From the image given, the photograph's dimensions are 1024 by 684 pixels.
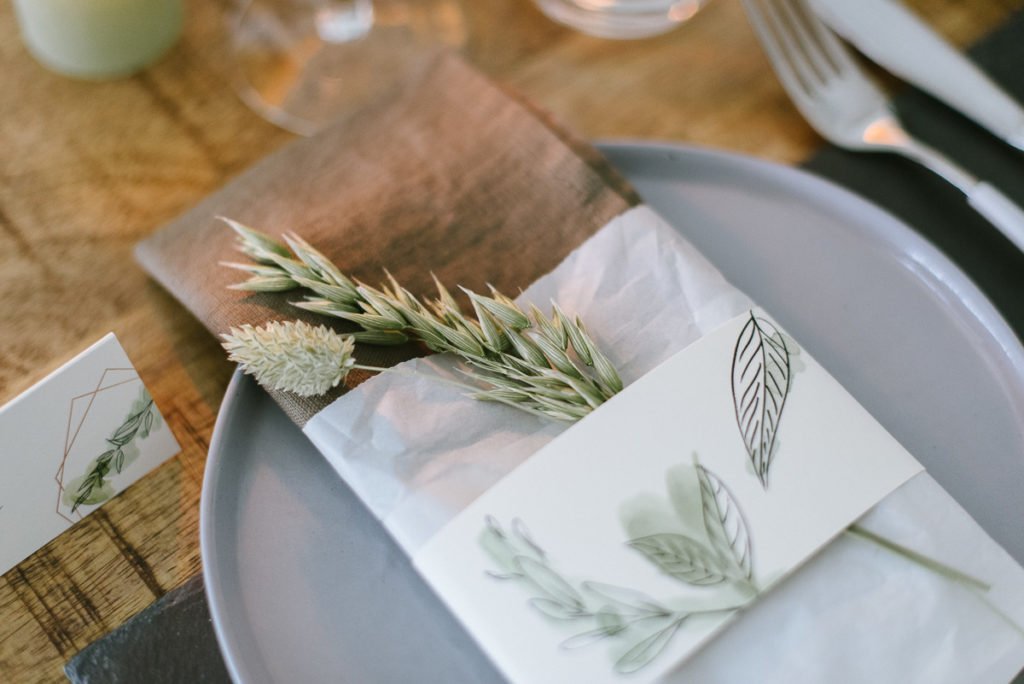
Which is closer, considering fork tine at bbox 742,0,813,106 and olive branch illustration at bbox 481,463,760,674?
olive branch illustration at bbox 481,463,760,674

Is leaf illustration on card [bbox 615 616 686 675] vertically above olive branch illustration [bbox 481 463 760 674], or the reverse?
olive branch illustration [bbox 481 463 760 674]

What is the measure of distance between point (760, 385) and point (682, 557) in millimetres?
83

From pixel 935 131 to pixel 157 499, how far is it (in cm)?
49

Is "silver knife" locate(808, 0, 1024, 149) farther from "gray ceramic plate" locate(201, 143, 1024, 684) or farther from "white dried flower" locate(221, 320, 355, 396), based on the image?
"white dried flower" locate(221, 320, 355, 396)

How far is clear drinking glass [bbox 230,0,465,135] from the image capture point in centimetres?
61

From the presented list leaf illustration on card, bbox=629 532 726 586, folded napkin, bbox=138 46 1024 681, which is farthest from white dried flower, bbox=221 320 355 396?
leaf illustration on card, bbox=629 532 726 586

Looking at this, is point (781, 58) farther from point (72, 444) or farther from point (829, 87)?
point (72, 444)

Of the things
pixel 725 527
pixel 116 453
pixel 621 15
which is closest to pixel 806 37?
pixel 621 15

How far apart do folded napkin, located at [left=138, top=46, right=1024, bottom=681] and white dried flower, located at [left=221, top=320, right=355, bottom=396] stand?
13mm

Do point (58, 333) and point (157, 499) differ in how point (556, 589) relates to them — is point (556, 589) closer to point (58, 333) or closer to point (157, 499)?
point (157, 499)

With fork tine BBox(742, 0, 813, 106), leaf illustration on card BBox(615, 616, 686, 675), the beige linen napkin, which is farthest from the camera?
fork tine BBox(742, 0, 813, 106)

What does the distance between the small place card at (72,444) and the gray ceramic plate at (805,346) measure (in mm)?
46

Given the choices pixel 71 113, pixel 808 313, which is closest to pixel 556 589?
pixel 808 313

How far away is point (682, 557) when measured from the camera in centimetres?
35
